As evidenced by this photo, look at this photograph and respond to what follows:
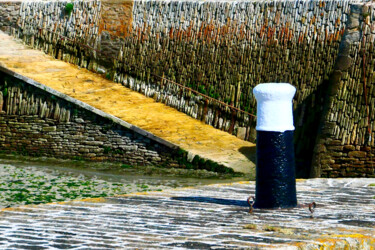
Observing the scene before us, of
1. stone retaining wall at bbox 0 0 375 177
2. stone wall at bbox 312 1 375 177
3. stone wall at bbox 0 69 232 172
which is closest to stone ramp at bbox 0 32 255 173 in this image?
stone wall at bbox 0 69 232 172

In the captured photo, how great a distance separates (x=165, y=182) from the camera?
14633mm

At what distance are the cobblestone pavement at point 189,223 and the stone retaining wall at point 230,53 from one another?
29.1 ft

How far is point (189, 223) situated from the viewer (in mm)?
5543

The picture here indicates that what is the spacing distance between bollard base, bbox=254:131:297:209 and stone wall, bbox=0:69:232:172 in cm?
965

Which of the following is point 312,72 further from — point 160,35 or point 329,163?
point 160,35

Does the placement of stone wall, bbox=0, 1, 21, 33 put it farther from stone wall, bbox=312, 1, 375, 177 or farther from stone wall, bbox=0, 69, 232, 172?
stone wall, bbox=312, 1, 375, 177

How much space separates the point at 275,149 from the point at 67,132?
40.4 ft

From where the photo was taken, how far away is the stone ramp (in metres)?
16.8

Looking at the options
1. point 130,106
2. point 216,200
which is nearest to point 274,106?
point 216,200

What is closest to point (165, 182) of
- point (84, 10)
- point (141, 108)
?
point (141, 108)

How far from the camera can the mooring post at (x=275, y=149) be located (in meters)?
6.31

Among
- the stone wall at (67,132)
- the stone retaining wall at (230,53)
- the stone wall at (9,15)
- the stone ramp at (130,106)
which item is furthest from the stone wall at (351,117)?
the stone wall at (9,15)

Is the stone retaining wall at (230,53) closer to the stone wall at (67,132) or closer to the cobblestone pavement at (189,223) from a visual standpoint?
the stone wall at (67,132)

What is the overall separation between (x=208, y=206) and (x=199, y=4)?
563 inches
